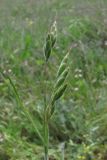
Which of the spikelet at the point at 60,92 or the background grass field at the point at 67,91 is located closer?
the spikelet at the point at 60,92

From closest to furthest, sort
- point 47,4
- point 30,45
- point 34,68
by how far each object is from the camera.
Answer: point 34,68
point 30,45
point 47,4

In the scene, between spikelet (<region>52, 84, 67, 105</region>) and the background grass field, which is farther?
the background grass field

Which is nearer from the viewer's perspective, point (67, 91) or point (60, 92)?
point (60, 92)

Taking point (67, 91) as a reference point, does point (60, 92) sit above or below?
above

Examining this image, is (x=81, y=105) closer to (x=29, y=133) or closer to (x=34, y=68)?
(x=29, y=133)

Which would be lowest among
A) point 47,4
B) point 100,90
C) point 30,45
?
point 100,90

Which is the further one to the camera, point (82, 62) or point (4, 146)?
point (82, 62)

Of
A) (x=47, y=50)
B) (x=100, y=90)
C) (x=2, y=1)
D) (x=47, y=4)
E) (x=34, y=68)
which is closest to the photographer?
(x=47, y=50)

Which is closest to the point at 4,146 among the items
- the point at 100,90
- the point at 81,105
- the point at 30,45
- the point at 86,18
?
the point at 81,105
